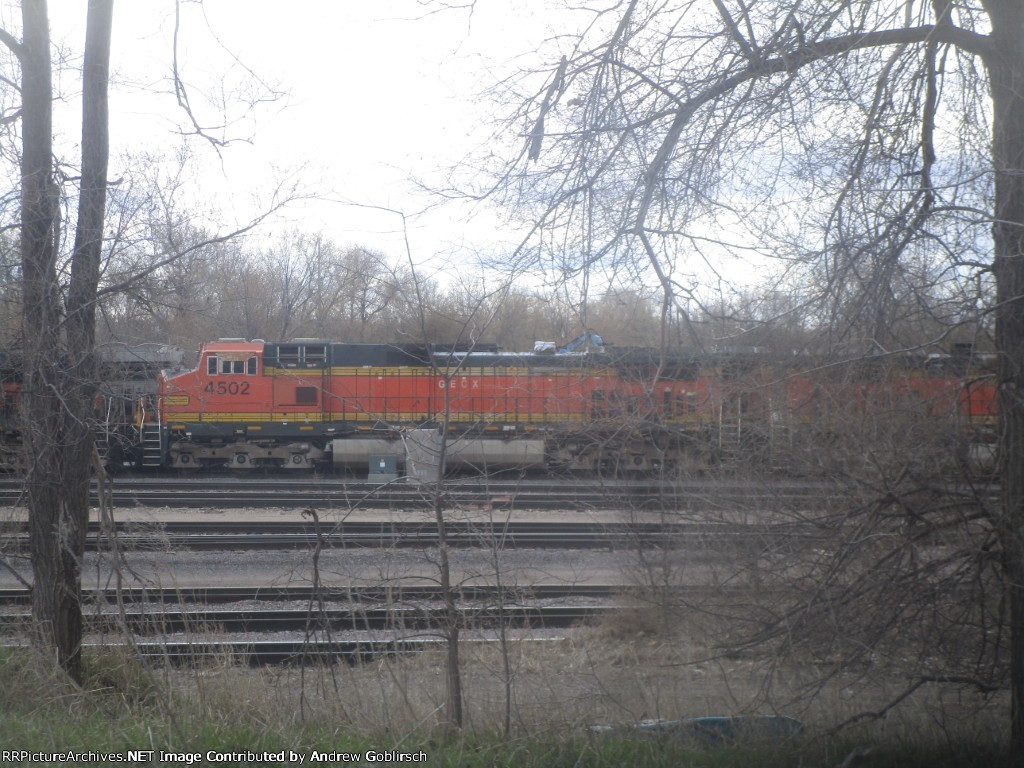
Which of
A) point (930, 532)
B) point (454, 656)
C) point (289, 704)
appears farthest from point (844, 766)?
point (289, 704)

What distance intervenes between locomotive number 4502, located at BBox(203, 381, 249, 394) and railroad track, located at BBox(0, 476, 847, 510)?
92.6 inches

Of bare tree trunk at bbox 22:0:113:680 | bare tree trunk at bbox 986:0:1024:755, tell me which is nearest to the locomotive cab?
bare tree trunk at bbox 22:0:113:680

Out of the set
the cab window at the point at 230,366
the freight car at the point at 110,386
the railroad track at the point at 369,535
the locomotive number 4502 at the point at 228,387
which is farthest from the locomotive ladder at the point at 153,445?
the freight car at the point at 110,386

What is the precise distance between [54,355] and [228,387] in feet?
53.3

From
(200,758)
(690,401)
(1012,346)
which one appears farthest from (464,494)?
(1012,346)

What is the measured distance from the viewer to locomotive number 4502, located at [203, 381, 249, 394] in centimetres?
2256

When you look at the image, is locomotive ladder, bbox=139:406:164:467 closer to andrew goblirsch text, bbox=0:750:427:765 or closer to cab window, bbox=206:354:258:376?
cab window, bbox=206:354:258:376

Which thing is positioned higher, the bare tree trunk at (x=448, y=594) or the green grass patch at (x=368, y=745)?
the bare tree trunk at (x=448, y=594)

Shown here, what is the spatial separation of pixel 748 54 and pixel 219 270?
6400 millimetres

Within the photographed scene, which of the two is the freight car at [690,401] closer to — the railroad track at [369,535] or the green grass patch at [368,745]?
the railroad track at [369,535]

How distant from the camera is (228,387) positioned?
22.6 meters

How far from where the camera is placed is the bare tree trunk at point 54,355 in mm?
6871

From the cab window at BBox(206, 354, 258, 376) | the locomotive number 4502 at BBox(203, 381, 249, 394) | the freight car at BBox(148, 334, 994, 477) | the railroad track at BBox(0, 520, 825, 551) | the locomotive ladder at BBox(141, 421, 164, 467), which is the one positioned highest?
the cab window at BBox(206, 354, 258, 376)

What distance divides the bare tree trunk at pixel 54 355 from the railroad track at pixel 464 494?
2.96ft
